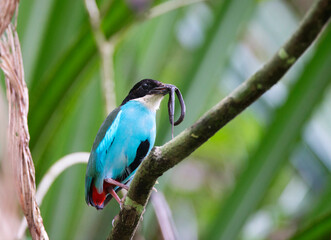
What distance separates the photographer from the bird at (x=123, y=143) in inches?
63.3

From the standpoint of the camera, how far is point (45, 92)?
235cm

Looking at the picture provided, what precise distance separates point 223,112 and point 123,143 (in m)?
0.60

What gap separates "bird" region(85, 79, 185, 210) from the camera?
1.61m

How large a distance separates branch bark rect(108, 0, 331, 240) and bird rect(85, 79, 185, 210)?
0.76 ft

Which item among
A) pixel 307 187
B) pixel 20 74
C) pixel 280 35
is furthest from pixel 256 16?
pixel 20 74

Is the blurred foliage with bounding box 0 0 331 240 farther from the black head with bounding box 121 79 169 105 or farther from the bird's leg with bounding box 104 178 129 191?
the bird's leg with bounding box 104 178 129 191

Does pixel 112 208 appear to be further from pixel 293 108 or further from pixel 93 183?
pixel 93 183

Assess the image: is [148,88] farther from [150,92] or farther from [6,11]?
[6,11]

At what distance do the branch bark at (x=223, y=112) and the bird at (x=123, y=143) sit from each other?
23 cm

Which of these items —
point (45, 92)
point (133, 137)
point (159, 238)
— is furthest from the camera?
point (159, 238)

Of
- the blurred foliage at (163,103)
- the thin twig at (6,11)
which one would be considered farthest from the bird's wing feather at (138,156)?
the blurred foliage at (163,103)

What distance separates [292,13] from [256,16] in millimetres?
294

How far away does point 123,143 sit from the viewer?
1619 millimetres

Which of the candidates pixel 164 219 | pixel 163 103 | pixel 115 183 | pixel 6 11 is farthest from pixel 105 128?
pixel 163 103
